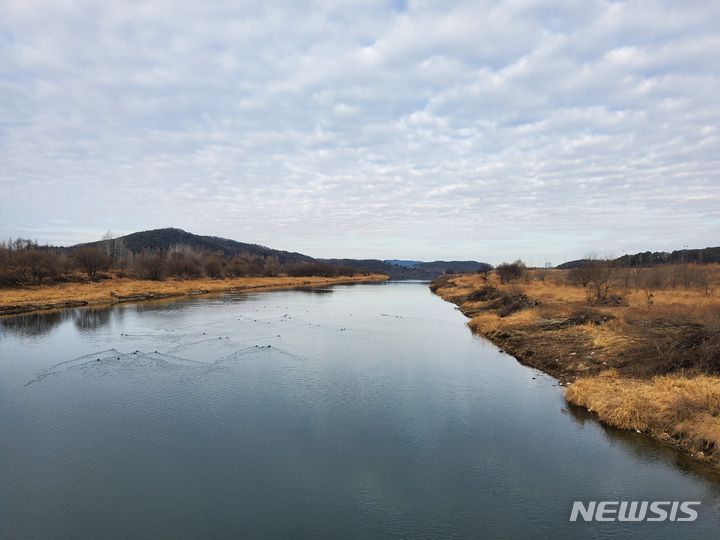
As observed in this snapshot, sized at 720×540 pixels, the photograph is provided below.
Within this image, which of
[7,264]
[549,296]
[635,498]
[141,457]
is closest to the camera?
[635,498]

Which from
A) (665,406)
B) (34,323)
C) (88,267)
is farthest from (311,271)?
(665,406)

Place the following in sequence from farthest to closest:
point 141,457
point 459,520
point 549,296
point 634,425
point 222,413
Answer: point 549,296
point 222,413
point 634,425
point 141,457
point 459,520

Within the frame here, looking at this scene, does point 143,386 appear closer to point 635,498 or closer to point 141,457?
point 141,457

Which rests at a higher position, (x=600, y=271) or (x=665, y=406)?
(x=600, y=271)

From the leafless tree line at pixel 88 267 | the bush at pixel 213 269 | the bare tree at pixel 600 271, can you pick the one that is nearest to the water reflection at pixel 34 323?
the leafless tree line at pixel 88 267

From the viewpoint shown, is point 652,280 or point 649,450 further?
point 652,280

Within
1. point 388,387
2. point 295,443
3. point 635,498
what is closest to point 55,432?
point 295,443

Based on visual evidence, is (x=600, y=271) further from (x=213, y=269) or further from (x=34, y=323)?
(x=213, y=269)
